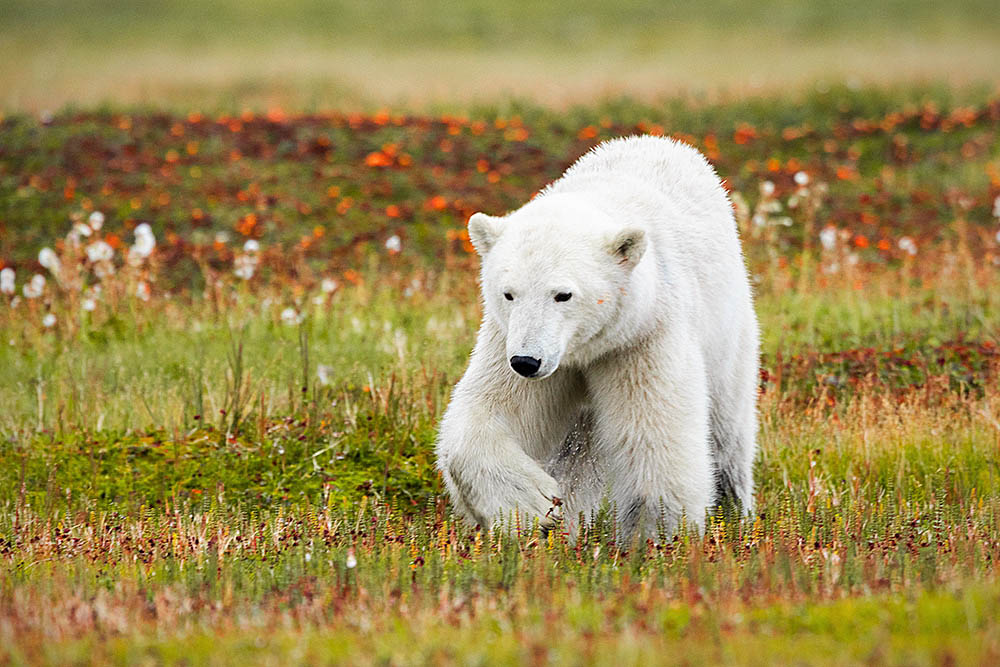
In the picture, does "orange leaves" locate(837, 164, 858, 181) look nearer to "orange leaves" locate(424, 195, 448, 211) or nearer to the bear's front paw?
"orange leaves" locate(424, 195, 448, 211)

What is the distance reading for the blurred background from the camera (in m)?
23.9

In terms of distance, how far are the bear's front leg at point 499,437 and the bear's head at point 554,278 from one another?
31 cm

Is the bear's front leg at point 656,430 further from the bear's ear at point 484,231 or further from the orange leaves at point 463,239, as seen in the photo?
the orange leaves at point 463,239

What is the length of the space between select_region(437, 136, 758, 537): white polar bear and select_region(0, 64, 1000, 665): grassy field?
270 mm

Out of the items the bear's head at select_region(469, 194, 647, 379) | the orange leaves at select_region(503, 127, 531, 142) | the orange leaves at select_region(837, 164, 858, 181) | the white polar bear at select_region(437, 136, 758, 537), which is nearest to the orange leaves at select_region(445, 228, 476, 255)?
the orange leaves at select_region(503, 127, 531, 142)

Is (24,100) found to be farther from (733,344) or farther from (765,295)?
(733,344)

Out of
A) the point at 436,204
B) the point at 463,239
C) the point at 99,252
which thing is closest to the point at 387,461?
the point at 99,252

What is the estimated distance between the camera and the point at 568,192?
20.6ft

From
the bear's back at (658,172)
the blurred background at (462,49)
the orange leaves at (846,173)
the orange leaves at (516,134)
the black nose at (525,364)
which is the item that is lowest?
the black nose at (525,364)

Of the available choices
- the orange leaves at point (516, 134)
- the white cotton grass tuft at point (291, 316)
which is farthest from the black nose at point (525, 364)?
the orange leaves at point (516, 134)

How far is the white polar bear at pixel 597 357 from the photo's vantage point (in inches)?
212

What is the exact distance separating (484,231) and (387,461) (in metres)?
2.19

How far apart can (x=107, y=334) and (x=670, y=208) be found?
5.76 m

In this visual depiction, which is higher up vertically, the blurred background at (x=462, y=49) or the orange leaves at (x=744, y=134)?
the blurred background at (x=462, y=49)
